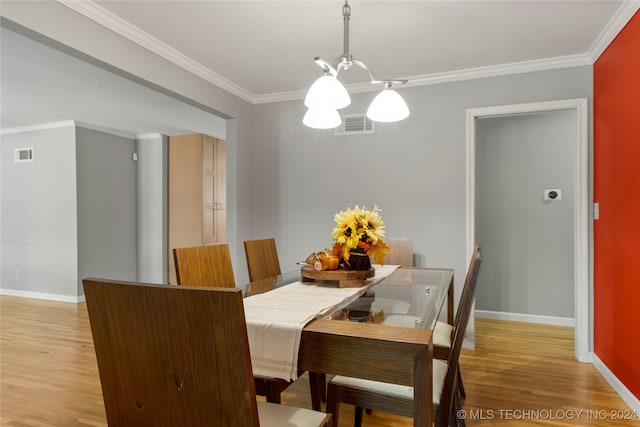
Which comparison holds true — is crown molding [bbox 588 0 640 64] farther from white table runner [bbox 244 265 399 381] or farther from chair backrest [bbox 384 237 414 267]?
white table runner [bbox 244 265 399 381]

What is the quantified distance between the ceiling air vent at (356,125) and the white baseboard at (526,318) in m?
2.41

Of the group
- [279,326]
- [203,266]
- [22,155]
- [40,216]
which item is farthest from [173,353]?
[22,155]

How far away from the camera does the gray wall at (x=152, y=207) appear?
579cm

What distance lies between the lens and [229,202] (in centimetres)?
384

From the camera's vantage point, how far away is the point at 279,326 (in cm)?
126

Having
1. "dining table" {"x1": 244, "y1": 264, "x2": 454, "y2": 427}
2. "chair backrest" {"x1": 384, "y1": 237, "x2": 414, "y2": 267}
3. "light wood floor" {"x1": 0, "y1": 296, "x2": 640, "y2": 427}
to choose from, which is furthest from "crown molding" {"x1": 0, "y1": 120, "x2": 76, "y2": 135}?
A: "dining table" {"x1": 244, "y1": 264, "x2": 454, "y2": 427}

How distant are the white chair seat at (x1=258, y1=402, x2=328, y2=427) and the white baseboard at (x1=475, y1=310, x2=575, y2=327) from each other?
3.46m

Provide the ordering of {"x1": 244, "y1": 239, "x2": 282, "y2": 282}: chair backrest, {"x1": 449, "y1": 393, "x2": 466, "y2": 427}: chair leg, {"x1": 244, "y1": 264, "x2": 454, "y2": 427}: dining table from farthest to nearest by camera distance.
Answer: {"x1": 244, "y1": 239, "x2": 282, "y2": 282}: chair backrest
{"x1": 449, "y1": 393, "x2": 466, "y2": 427}: chair leg
{"x1": 244, "y1": 264, "x2": 454, "y2": 427}: dining table

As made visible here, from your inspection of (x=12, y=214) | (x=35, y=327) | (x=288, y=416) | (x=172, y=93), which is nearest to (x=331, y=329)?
(x=288, y=416)

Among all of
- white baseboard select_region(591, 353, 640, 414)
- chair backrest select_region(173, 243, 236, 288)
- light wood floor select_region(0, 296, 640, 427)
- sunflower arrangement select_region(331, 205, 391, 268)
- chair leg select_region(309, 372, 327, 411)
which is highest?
sunflower arrangement select_region(331, 205, 391, 268)

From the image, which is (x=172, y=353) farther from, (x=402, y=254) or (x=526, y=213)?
(x=526, y=213)

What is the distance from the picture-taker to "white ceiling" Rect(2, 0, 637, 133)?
2279 millimetres

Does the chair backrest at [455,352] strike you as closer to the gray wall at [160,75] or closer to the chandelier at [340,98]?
the chandelier at [340,98]

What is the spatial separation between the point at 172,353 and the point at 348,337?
0.53m
